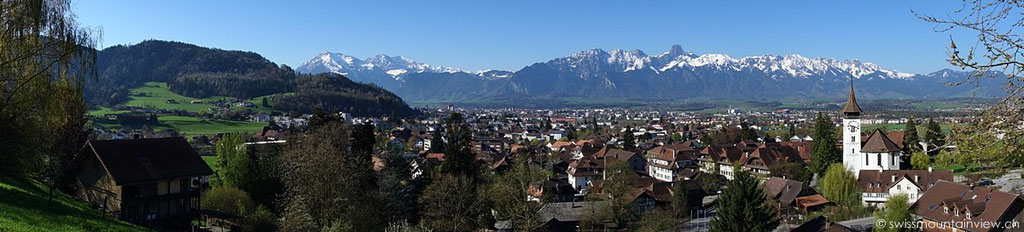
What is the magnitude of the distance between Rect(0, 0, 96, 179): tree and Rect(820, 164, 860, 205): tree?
40.9m

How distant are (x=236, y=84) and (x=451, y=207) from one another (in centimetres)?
14872

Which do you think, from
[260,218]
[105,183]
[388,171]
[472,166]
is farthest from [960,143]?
[388,171]

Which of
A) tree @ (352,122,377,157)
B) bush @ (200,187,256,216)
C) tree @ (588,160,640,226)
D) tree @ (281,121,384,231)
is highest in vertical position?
tree @ (352,122,377,157)

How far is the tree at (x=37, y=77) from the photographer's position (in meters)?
16.2

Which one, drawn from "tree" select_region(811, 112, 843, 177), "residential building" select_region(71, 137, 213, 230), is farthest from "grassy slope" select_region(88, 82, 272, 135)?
"tree" select_region(811, 112, 843, 177)

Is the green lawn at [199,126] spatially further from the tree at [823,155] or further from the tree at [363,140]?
the tree at [823,155]

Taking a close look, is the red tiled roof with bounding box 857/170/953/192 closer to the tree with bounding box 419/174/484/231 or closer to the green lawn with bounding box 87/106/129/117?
the tree with bounding box 419/174/484/231

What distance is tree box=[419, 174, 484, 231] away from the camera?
2722 cm

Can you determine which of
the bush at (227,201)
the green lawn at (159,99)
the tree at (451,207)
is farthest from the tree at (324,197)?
the green lawn at (159,99)

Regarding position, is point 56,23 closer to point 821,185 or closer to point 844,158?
point 821,185

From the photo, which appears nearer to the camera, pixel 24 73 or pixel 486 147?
pixel 24 73

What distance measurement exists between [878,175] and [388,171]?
32.0 meters

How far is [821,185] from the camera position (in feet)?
152

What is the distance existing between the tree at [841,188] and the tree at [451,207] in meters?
25.5
